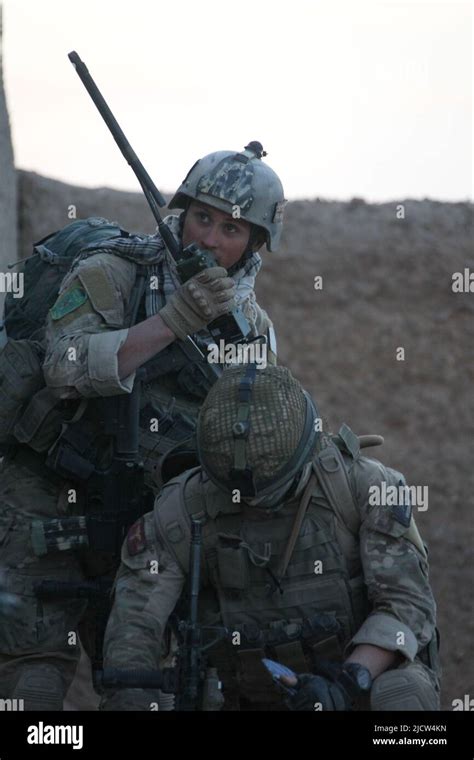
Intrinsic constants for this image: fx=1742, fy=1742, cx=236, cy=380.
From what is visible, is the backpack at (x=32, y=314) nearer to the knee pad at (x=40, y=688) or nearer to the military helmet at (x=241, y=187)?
the military helmet at (x=241, y=187)

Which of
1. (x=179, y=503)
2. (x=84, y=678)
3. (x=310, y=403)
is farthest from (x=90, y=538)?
(x=84, y=678)

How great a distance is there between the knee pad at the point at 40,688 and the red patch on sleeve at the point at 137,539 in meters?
0.82

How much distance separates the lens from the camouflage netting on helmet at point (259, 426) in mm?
5621

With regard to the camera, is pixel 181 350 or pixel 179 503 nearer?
pixel 179 503

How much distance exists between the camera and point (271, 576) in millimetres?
5859

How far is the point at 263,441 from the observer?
562 cm

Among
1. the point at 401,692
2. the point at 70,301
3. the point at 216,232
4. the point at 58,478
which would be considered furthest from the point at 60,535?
the point at 401,692

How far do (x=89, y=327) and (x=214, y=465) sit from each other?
895mm

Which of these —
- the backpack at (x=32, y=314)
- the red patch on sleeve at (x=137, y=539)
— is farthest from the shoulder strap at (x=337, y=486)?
the backpack at (x=32, y=314)

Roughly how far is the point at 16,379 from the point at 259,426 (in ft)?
4.08

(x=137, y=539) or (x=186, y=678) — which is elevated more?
(x=137, y=539)

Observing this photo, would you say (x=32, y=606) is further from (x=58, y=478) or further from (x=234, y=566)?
(x=234, y=566)

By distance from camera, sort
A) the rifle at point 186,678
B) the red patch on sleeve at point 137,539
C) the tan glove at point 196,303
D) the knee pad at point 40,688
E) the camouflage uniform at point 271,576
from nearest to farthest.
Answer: the rifle at point 186,678
the camouflage uniform at point 271,576
the red patch on sleeve at point 137,539
the tan glove at point 196,303
the knee pad at point 40,688

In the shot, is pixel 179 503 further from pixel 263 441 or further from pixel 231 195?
pixel 231 195
